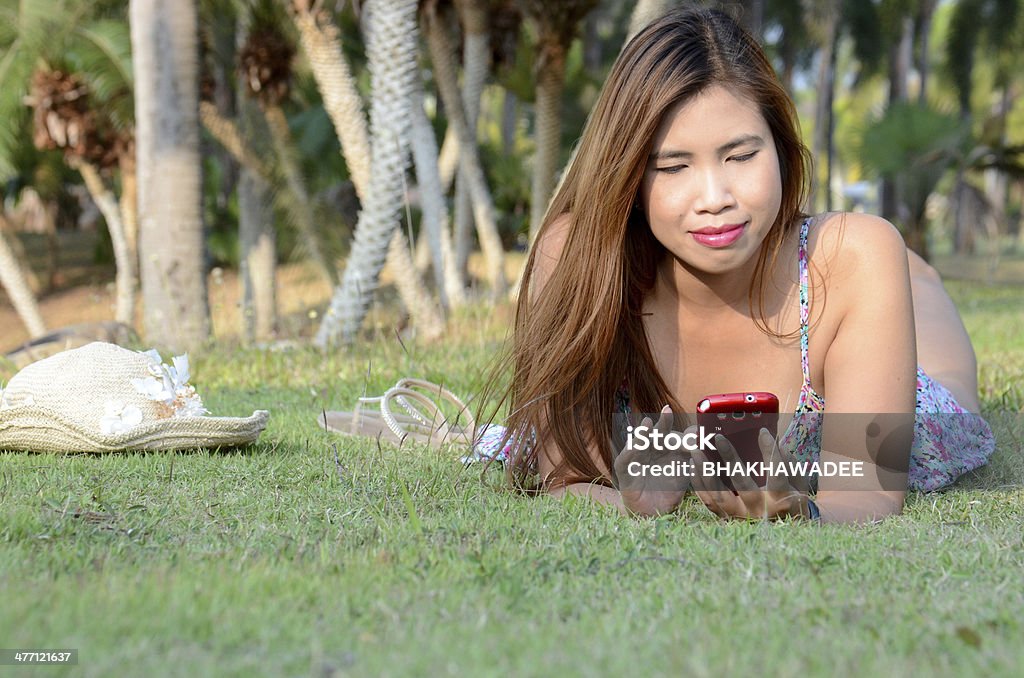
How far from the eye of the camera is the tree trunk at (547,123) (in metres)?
9.88

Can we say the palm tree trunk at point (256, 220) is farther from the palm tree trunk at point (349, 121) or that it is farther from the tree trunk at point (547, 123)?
the tree trunk at point (547, 123)

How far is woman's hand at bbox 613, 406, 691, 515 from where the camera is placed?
2.44 meters

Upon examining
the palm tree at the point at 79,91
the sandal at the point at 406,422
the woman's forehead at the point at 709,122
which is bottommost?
the sandal at the point at 406,422

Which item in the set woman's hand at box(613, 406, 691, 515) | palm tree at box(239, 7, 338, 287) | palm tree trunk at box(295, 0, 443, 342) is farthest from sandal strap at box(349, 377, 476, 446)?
palm tree at box(239, 7, 338, 287)

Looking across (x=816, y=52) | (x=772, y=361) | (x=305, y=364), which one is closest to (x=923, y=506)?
(x=772, y=361)

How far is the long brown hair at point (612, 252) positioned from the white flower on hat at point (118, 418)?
1.21 meters

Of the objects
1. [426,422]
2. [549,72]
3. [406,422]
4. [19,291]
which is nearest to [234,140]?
[19,291]

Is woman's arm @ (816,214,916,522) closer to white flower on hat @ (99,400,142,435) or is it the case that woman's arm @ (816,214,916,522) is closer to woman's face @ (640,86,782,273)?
woman's face @ (640,86,782,273)

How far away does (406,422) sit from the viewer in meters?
3.92

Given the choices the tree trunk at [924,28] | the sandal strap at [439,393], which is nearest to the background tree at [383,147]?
the sandal strap at [439,393]

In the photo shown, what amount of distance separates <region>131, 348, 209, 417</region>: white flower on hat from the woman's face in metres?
1.71

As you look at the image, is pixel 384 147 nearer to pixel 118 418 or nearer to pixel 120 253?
pixel 118 418

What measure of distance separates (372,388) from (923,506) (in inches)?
113

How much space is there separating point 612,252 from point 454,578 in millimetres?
1151
